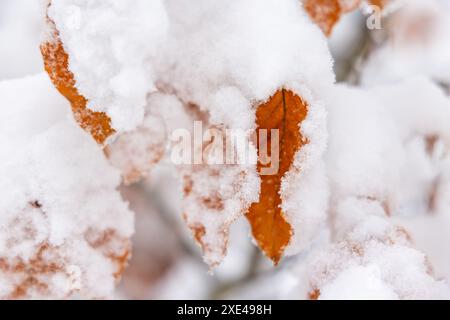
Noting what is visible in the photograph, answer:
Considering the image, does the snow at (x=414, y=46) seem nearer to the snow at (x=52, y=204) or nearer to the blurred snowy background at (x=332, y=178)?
the blurred snowy background at (x=332, y=178)

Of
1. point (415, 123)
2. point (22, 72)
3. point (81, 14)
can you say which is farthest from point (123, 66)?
point (22, 72)

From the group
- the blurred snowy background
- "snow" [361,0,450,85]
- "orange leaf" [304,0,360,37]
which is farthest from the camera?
"snow" [361,0,450,85]

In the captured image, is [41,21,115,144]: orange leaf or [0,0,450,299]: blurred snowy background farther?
[0,0,450,299]: blurred snowy background

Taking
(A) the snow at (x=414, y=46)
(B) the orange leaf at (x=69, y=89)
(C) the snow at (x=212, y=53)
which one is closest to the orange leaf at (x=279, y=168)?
(C) the snow at (x=212, y=53)

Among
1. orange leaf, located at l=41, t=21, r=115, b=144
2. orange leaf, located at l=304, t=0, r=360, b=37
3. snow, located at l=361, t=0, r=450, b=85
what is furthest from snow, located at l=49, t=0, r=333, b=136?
snow, located at l=361, t=0, r=450, b=85

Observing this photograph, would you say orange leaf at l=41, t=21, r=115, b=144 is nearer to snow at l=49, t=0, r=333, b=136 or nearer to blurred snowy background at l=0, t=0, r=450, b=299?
snow at l=49, t=0, r=333, b=136

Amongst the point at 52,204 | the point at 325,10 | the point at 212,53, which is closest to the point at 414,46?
the point at 325,10
